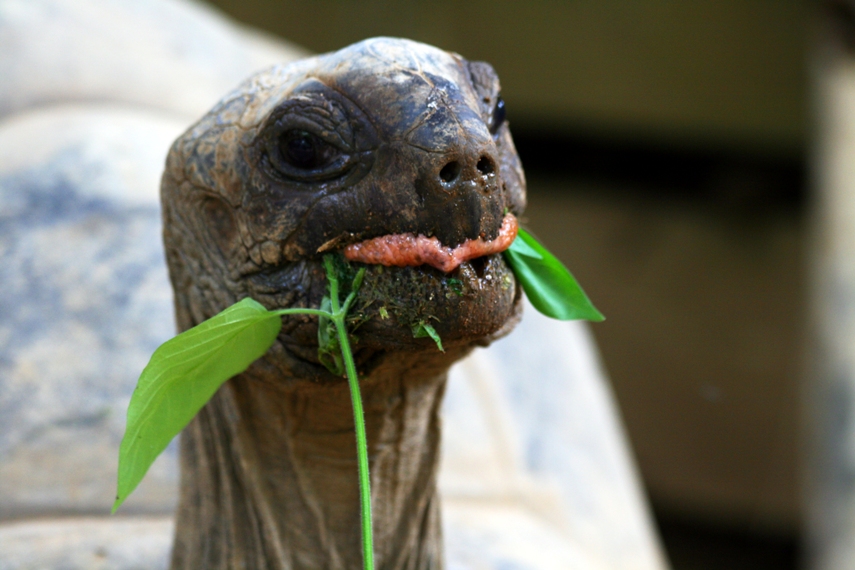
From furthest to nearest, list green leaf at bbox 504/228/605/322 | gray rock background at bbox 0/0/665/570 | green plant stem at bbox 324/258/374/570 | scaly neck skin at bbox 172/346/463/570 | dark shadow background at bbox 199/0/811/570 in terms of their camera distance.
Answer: dark shadow background at bbox 199/0/811/570
gray rock background at bbox 0/0/665/570
scaly neck skin at bbox 172/346/463/570
green leaf at bbox 504/228/605/322
green plant stem at bbox 324/258/374/570

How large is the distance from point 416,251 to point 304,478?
0.43 m

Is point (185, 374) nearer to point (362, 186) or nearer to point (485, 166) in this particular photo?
point (362, 186)

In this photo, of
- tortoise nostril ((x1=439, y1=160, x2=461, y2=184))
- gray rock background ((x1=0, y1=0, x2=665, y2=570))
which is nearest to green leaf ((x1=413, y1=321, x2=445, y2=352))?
tortoise nostril ((x1=439, y1=160, x2=461, y2=184))

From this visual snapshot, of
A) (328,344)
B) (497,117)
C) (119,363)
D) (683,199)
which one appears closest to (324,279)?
(328,344)

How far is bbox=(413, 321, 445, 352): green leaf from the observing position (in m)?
1.08

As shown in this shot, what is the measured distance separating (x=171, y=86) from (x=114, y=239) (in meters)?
0.84

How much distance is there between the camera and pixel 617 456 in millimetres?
2812

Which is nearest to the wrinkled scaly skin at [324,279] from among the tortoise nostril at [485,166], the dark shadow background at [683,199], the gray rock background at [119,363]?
the tortoise nostril at [485,166]

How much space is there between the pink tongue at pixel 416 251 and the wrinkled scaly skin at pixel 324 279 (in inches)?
0.4

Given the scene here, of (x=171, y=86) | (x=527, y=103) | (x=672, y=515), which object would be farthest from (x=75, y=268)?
(x=672, y=515)

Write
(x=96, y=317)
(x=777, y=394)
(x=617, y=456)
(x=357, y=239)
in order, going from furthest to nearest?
1. (x=777, y=394)
2. (x=617, y=456)
3. (x=96, y=317)
4. (x=357, y=239)

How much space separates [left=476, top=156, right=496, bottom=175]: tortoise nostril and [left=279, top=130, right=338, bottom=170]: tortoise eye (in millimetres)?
151

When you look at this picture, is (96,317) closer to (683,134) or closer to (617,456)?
(617,456)

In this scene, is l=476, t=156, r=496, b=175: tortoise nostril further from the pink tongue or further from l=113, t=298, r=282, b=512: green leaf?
l=113, t=298, r=282, b=512: green leaf
